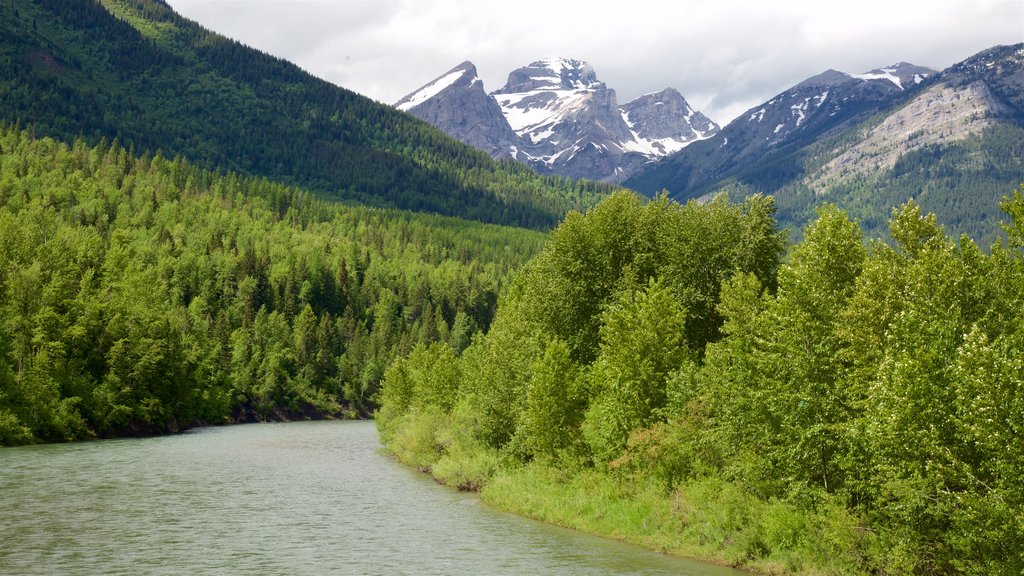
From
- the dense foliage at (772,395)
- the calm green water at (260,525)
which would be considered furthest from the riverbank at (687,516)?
the calm green water at (260,525)

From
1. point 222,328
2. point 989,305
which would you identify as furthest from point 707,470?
point 222,328

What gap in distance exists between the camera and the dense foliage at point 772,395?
31422 mm

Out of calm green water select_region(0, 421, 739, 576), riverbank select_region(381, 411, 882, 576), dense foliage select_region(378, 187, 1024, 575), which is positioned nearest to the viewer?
dense foliage select_region(378, 187, 1024, 575)

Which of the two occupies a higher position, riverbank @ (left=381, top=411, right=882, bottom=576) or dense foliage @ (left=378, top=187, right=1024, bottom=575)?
dense foliage @ (left=378, top=187, right=1024, bottom=575)

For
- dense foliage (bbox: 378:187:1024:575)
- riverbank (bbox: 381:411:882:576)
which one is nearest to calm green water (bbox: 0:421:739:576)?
riverbank (bbox: 381:411:882:576)

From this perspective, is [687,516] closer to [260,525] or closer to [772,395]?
[772,395]

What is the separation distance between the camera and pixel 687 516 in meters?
46.3

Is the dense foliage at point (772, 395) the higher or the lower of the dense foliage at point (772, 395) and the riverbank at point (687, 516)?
the higher

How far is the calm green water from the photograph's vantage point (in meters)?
42.6

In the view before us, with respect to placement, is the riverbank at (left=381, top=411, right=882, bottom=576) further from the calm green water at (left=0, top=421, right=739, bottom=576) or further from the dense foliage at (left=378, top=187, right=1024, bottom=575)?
the calm green water at (left=0, top=421, right=739, bottom=576)

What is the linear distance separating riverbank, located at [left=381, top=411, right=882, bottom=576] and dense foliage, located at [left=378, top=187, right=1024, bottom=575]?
0.13 meters

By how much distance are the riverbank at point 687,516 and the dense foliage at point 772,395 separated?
13 cm

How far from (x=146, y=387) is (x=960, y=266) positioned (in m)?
109

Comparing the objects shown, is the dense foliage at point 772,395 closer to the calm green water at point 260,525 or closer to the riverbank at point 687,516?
the riverbank at point 687,516
